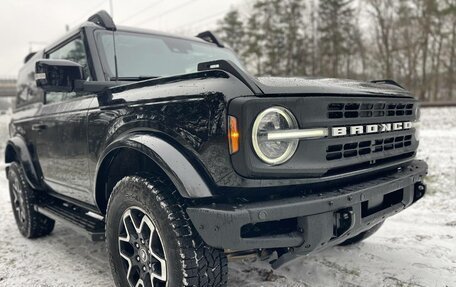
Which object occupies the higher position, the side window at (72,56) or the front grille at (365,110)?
the side window at (72,56)

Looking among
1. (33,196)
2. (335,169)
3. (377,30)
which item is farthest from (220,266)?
(377,30)

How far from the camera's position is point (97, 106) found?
2.83 m

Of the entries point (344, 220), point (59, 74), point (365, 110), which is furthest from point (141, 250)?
point (365, 110)

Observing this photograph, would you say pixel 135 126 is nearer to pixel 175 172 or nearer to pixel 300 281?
pixel 175 172

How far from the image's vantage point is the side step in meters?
2.87

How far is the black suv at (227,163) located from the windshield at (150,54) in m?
0.12

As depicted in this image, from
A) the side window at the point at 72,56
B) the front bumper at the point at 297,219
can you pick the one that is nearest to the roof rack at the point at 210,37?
the side window at the point at 72,56

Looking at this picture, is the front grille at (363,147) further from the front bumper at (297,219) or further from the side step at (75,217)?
the side step at (75,217)

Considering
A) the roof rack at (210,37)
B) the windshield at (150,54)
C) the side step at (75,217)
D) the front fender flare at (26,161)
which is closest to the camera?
the side step at (75,217)

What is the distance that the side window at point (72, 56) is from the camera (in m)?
3.17

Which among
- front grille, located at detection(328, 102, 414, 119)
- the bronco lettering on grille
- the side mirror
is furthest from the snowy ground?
the side mirror

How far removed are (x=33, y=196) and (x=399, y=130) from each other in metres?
3.68

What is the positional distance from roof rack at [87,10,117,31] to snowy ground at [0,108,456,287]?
2019mm

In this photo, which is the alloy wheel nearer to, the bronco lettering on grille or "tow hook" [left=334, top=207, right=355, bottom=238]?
"tow hook" [left=334, top=207, right=355, bottom=238]
